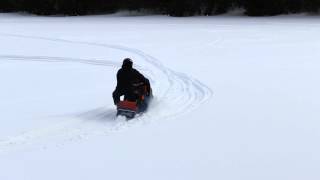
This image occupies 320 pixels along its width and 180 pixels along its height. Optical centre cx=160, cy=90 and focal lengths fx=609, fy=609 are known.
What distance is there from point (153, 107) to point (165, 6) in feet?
65.2

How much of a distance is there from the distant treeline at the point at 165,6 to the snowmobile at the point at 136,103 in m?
18.1

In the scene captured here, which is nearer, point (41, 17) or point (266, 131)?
point (266, 131)

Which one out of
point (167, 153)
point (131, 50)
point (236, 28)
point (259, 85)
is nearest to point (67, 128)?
point (167, 153)

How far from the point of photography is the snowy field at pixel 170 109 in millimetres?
6941

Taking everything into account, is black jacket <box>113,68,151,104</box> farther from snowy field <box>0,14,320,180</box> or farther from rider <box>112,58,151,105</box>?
snowy field <box>0,14,320,180</box>

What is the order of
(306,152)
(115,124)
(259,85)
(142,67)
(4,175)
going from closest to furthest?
(4,175) → (306,152) → (115,124) → (259,85) → (142,67)

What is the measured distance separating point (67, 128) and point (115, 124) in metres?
0.70

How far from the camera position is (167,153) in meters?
7.41

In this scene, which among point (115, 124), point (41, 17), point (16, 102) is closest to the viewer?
point (115, 124)

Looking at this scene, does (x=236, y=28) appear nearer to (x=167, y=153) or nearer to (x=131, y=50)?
(x=131, y=50)

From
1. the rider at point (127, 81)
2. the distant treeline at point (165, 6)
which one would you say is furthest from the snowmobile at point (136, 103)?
the distant treeline at point (165, 6)

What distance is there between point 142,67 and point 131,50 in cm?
289

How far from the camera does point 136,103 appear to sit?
355 inches

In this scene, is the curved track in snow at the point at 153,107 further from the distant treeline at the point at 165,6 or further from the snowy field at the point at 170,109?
the distant treeline at the point at 165,6
